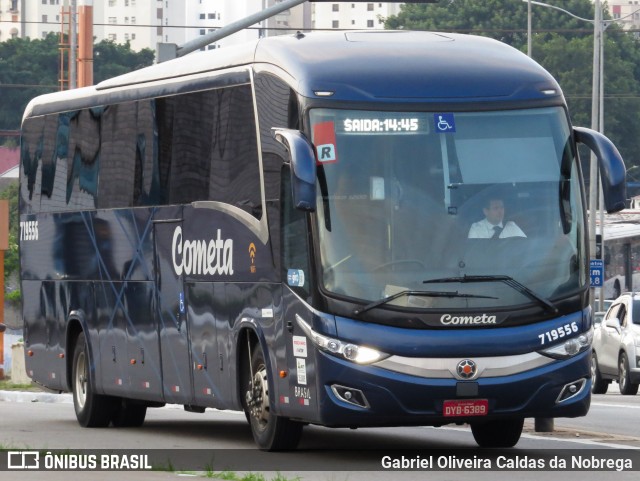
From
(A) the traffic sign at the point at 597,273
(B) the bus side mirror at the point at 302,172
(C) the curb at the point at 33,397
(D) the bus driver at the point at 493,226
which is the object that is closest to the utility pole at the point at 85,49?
(C) the curb at the point at 33,397

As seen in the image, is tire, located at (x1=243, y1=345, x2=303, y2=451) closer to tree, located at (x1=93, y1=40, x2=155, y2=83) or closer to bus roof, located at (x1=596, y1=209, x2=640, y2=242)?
bus roof, located at (x1=596, y1=209, x2=640, y2=242)

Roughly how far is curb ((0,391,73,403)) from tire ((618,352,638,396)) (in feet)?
28.0

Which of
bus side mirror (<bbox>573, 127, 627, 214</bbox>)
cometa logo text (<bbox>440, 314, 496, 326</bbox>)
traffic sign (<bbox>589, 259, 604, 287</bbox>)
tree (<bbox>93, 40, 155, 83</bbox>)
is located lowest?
traffic sign (<bbox>589, 259, 604, 287</bbox>)

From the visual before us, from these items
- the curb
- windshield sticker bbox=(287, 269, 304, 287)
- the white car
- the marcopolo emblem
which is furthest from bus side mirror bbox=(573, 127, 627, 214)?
the white car

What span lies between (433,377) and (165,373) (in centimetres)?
436

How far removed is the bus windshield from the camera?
45.3 ft

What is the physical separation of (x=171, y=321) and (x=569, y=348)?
4.48 m

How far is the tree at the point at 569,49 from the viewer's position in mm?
121812

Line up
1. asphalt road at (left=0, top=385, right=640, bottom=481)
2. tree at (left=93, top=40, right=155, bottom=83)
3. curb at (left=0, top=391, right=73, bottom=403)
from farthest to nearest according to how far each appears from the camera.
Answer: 1. tree at (left=93, top=40, right=155, bottom=83)
2. curb at (left=0, top=391, right=73, bottom=403)
3. asphalt road at (left=0, top=385, right=640, bottom=481)

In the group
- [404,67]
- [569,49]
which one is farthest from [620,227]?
[404,67]

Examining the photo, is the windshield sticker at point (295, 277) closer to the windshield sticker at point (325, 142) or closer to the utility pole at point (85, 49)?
the windshield sticker at point (325, 142)

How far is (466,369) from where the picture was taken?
13664 mm

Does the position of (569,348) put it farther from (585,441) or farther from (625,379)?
(625,379)

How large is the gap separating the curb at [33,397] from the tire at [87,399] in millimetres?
7371
